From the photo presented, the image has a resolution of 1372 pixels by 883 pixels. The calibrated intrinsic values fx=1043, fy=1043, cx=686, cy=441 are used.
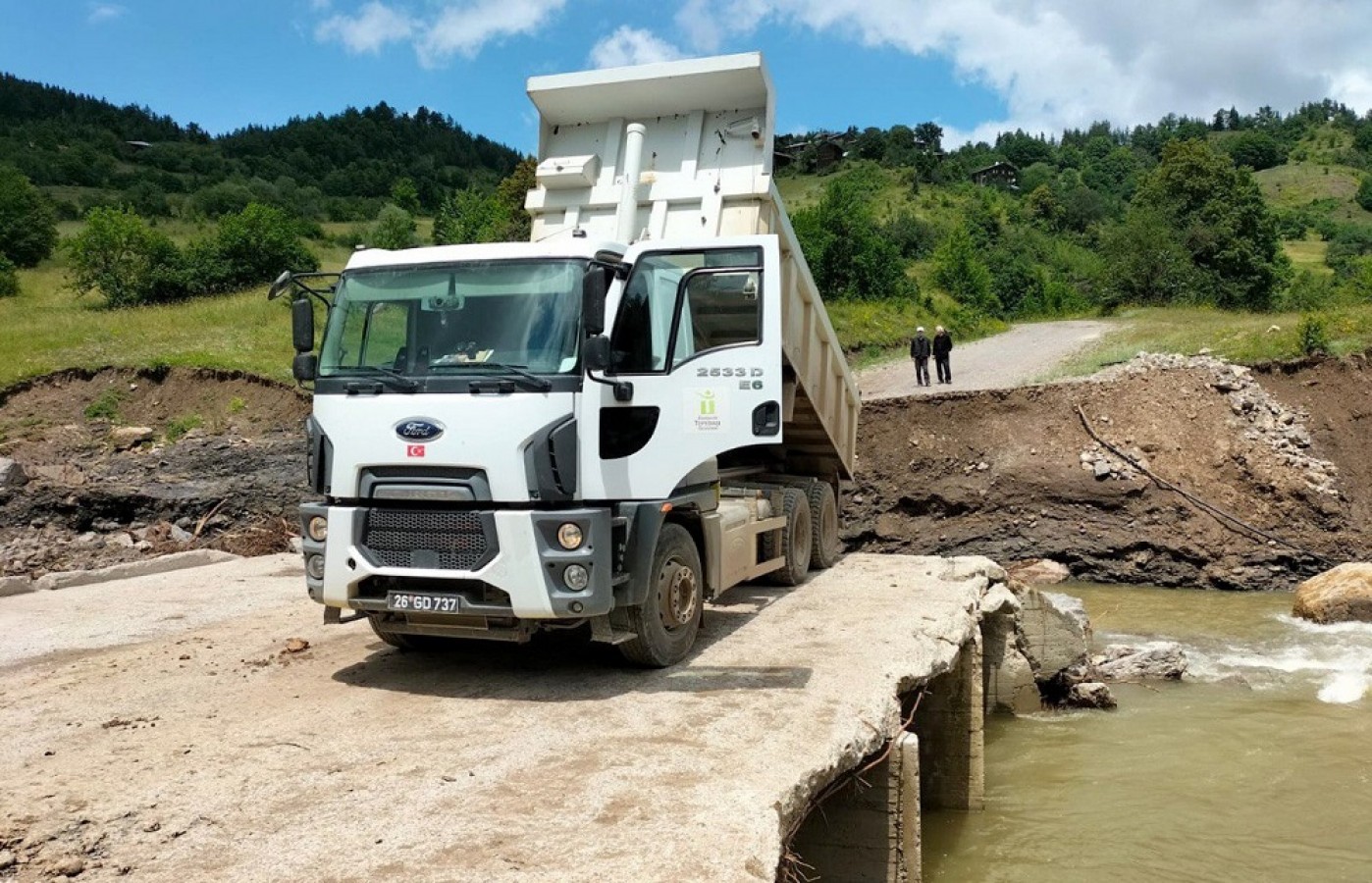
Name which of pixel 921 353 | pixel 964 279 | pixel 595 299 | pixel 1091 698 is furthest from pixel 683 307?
pixel 964 279

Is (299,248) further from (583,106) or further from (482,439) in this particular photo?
(482,439)

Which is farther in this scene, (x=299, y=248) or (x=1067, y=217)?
(x=1067, y=217)

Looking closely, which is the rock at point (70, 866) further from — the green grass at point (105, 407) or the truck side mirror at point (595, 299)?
the green grass at point (105, 407)

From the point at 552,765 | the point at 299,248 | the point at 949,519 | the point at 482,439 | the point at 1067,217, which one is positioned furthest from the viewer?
the point at 1067,217

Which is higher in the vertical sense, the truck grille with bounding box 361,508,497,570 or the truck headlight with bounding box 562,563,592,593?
the truck grille with bounding box 361,508,497,570

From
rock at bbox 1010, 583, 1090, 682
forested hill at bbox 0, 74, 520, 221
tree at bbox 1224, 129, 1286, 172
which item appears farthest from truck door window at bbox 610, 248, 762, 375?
tree at bbox 1224, 129, 1286, 172

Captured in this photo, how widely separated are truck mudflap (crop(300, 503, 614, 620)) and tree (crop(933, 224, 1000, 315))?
1772 inches

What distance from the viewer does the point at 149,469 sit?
1798 cm

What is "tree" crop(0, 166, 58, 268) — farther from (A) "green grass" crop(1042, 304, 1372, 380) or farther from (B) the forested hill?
(A) "green grass" crop(1042, 304, 1372, 380)

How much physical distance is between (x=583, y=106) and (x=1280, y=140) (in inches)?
5364

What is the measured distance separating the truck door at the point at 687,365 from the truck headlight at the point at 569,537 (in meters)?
0.40

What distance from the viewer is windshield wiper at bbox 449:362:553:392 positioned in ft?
20.1

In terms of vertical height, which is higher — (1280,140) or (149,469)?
(1280,140)

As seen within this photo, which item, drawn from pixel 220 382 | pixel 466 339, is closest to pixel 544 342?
pixel 466 339
